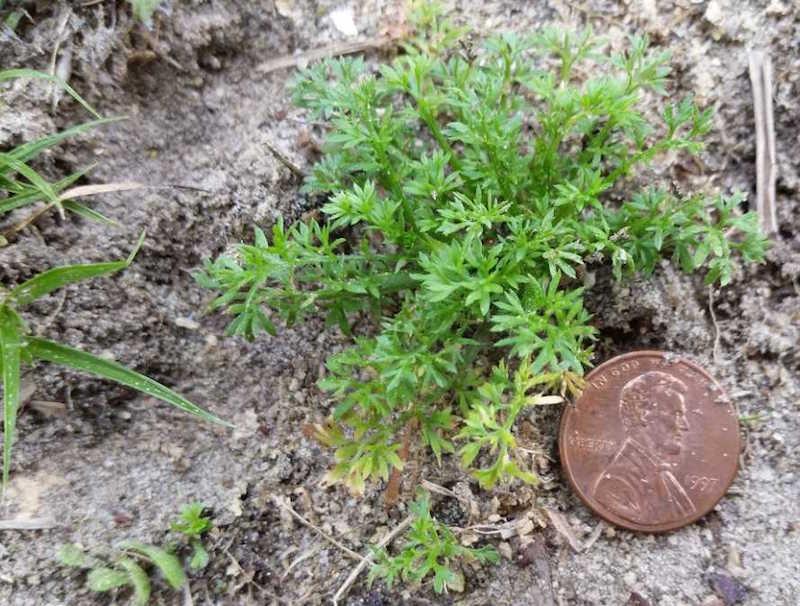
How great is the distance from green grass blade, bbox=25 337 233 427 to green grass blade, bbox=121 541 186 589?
0.52m

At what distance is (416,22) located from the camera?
117 inches

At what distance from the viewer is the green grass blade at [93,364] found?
92.7 inches

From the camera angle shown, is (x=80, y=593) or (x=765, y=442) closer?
(x=80, y=593)

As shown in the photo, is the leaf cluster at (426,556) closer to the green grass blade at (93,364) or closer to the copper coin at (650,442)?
the copper coin at (650,442)

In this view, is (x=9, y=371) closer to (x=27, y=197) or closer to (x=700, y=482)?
(x=27, y=197)

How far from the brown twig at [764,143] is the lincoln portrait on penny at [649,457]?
2.75 feet

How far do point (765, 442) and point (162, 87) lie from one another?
116 inches

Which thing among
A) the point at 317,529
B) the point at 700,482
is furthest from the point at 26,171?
the point at 700,482

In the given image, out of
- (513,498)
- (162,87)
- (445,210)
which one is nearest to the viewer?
(445,210)

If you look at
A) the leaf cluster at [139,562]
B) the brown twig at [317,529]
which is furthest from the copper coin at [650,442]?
the leaf cluster at [139,562]

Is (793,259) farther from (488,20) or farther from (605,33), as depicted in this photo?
(488,20)

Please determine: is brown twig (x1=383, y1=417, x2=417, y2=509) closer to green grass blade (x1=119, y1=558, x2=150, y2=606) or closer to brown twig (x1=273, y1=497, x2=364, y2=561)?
brown twig (x1=273, y1=497, x2=364, y2=561)

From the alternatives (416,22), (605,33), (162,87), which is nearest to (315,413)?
(162,87)

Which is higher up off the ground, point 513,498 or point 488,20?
point 488,20
